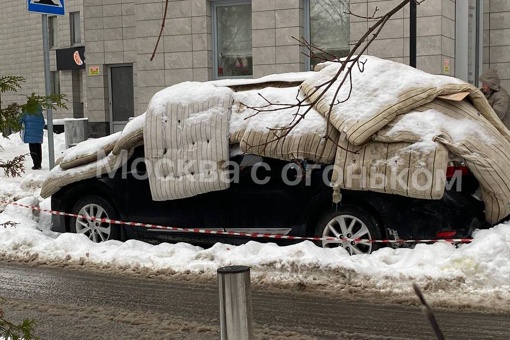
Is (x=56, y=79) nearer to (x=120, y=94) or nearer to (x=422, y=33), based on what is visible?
(x=120, y=94)

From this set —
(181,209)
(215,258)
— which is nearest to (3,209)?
(181,209)

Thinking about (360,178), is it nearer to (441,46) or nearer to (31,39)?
(441,46)

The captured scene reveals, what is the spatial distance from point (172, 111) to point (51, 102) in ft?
15.7

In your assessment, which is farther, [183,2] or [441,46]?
[183,2]

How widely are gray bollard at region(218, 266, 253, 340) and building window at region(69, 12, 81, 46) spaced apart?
117ft

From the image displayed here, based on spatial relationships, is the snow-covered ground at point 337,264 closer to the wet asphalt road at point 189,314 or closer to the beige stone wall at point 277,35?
the wet asphalt road at point 189,314

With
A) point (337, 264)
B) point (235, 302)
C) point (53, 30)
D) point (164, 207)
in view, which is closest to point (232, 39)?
point (164, 207)

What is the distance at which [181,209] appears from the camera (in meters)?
8.77

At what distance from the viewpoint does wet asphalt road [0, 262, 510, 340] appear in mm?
5902

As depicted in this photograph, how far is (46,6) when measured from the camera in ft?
37.9

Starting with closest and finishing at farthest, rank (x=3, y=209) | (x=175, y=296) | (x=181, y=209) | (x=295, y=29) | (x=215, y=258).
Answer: (x=175, y=296), (x=215, y=258), (x=181, y=209), (x=3, y=209), (x=295, y=29)

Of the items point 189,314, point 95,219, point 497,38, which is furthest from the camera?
point 497,38

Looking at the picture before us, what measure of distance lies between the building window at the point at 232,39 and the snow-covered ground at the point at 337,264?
27.5ft

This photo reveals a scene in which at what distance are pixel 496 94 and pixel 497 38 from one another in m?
5.79
